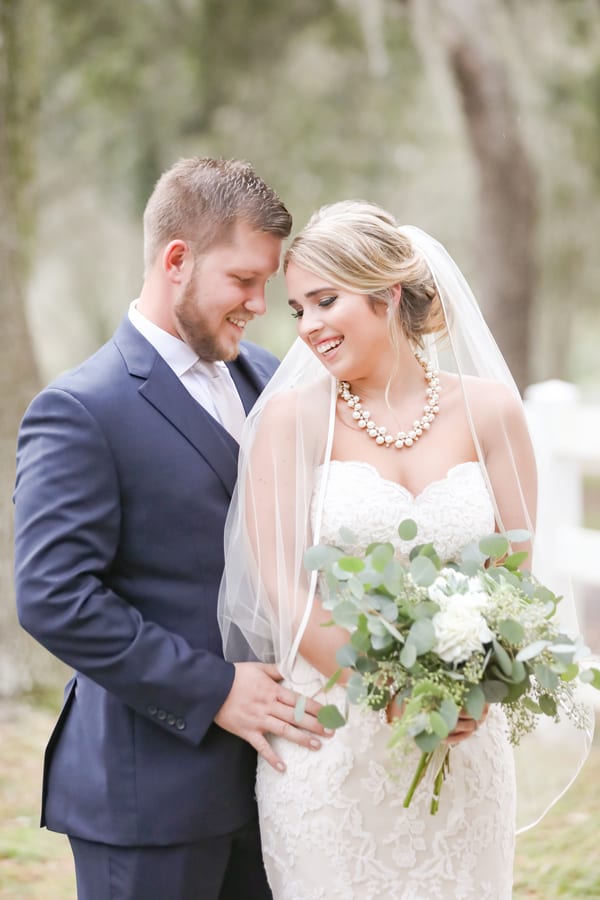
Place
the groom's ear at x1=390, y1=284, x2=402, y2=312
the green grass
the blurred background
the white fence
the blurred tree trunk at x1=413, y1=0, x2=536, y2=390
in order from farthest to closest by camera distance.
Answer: the blurred tree trunk at x1=413, y1=0, x2=536, y2=390 → the blurred background → the white fence → the green grass → the groom's ear at x1=390, y1=284, x2=402, y2=312

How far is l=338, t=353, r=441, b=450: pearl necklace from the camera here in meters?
2.81

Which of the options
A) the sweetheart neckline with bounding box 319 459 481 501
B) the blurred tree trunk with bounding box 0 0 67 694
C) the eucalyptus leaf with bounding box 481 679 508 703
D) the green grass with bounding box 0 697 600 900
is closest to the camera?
the eucalyptus leaf with bounding box 481 679 508 703

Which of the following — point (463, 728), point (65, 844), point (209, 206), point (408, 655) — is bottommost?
point (65, 844)

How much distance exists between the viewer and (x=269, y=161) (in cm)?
1117

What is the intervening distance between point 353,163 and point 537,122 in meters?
1.96

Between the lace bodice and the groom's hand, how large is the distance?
1.27 ft

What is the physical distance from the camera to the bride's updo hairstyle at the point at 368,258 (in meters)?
2.75

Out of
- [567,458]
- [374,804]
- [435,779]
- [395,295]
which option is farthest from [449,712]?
[567,458]

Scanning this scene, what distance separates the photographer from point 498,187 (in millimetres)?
9023

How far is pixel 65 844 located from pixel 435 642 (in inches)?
116

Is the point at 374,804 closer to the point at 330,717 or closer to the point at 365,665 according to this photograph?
the point at 330,717

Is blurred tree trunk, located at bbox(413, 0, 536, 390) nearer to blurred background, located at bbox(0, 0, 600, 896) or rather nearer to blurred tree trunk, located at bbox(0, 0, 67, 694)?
blurred background, located at bbox(0, 0, 600, 896)

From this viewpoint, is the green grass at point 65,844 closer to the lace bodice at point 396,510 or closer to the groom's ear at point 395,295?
the lace bodice at point 396,510

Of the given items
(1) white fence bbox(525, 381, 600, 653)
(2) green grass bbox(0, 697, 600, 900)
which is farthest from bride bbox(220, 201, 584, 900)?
(1) white fence bbox(525, 381, 600, 653)
